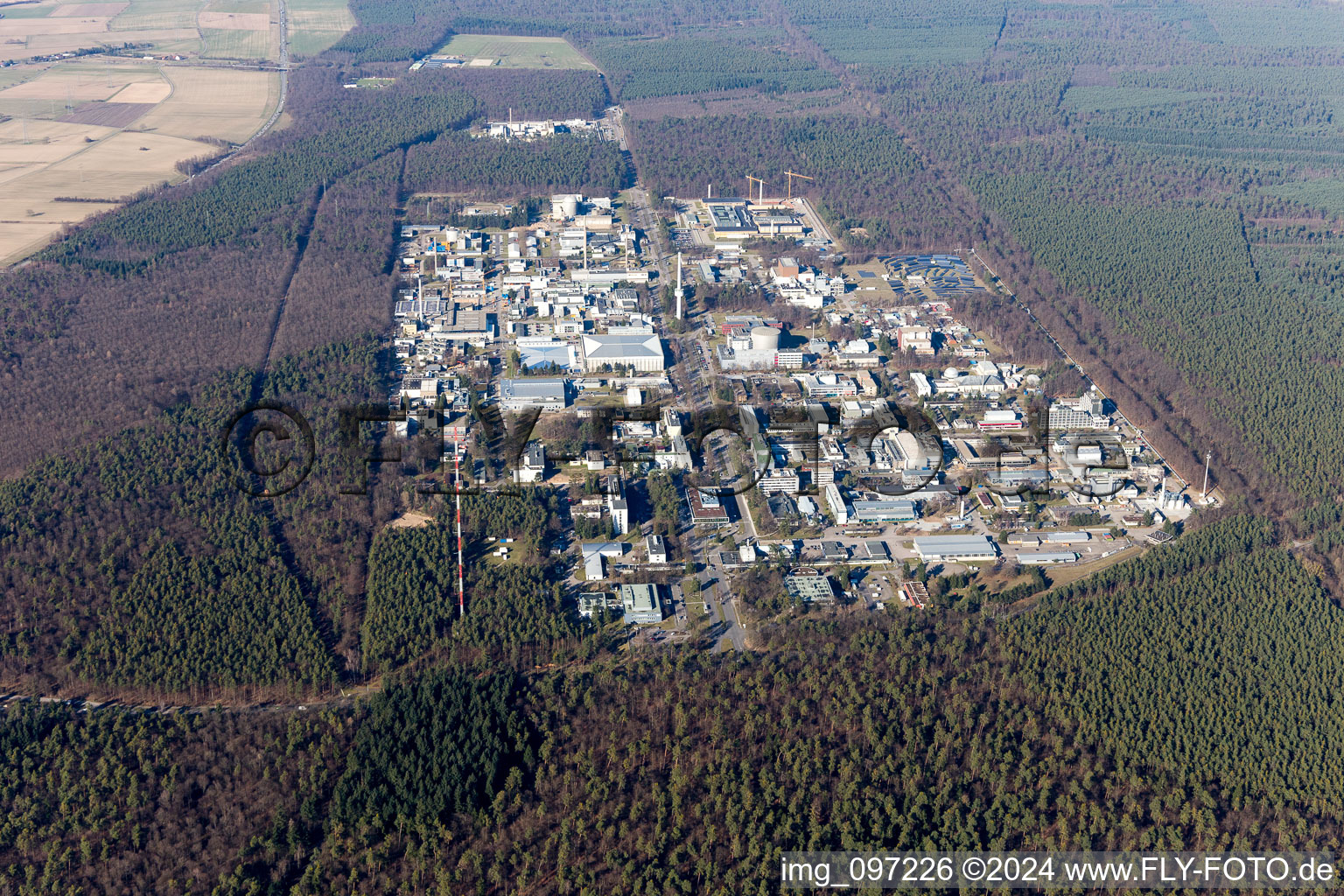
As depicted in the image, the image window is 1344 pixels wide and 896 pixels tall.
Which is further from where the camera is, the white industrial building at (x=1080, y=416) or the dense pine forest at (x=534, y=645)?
the white industrial building at (x=1080, y=416)

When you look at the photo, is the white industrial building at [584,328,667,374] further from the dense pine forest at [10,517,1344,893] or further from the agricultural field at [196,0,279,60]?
the agricultural field at [196,0,279,60]

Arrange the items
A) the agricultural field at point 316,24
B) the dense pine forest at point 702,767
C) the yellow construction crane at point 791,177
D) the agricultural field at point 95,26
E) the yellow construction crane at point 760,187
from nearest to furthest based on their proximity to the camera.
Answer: the dense pine forest at point 702,767 < the yellow construction crane at point 760,187 < the yellow construction crane at point 791,177 < the agricultural field at point 95,26 < the agricultural field at point 316,24

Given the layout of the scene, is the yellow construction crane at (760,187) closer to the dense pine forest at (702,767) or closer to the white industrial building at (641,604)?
the white industrial building at (641,604)

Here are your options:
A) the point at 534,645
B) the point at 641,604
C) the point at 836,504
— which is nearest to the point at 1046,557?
the point at 836,504

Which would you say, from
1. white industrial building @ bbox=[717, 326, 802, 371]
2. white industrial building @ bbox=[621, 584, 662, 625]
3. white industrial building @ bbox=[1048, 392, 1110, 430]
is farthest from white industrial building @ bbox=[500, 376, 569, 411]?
white industrial building @ bbox=[1048, 392, 1110, 430]

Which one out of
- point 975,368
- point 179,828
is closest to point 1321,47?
point 975,368

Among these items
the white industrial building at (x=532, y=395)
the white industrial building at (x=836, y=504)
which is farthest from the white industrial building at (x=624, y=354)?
the white industrial building at (x=836, y=504)

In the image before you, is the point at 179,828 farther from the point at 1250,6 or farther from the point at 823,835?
the point at 1250,6

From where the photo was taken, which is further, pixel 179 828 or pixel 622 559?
pixel 622 559
